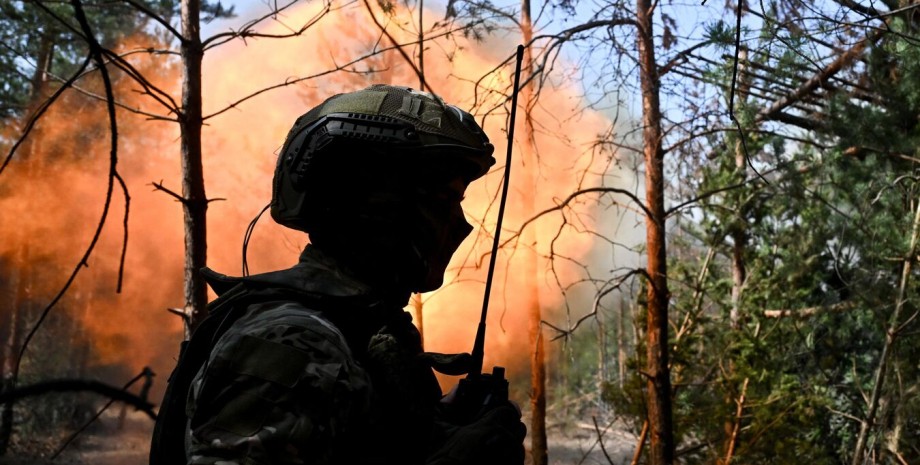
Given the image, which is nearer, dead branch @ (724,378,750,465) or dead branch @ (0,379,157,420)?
dead branch @ (0,379,157,420)

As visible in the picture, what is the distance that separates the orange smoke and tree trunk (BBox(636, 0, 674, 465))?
6.84 ft

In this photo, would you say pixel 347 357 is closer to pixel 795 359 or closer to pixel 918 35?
pixel 918 35

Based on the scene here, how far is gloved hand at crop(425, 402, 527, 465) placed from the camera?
1.70 m

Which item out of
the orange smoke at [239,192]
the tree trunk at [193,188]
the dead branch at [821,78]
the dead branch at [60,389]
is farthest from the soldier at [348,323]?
the orange smoke at [239,192]

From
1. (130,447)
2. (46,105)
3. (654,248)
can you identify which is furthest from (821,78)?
(130,447)

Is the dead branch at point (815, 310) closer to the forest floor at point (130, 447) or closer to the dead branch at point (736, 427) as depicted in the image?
the dead branch at point (736, 427)

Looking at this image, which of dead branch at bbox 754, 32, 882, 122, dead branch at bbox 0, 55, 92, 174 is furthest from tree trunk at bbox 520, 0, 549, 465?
dead branch at bbox 0, 55, 92, 174

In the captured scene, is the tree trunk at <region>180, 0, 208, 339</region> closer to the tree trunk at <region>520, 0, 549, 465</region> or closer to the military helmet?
the military helmet

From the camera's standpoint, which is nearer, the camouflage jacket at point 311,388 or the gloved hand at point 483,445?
the camouflage jacket at point 311,388

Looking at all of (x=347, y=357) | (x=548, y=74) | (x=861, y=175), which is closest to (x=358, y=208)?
(x=347, y=357)

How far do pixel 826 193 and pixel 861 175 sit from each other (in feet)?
6.91

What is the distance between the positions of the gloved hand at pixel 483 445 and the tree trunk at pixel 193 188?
324 cm

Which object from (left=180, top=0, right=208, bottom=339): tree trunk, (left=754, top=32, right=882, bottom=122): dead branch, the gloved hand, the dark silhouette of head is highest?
(left=754, top=32, right=882, bottom=122): dead branch

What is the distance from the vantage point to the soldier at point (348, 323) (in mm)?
1602
